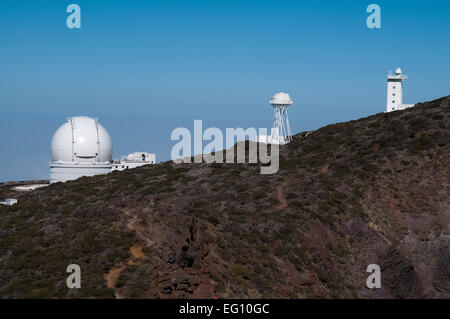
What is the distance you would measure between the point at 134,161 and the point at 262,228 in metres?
36.6

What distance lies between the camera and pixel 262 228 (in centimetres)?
3172

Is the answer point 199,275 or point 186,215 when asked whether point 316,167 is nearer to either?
point 186,215

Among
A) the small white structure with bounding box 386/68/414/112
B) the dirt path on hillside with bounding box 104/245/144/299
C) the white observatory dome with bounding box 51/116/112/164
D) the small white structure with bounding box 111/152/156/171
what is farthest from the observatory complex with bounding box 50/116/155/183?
the small white structure with bounding box 386/68/414/112

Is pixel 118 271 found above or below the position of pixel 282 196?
below

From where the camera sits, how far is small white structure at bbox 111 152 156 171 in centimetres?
6275

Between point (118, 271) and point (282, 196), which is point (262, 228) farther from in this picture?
point (118, 271)

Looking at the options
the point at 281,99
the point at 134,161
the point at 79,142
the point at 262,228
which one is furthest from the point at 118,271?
the point at 281,99

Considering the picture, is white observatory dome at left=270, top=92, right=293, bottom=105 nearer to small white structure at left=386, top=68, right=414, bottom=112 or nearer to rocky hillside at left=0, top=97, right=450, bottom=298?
rocky hillside at left=0, top=97, right=450, bottom=298

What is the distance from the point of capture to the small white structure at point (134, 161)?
62750mm

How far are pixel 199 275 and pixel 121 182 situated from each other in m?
28.4
